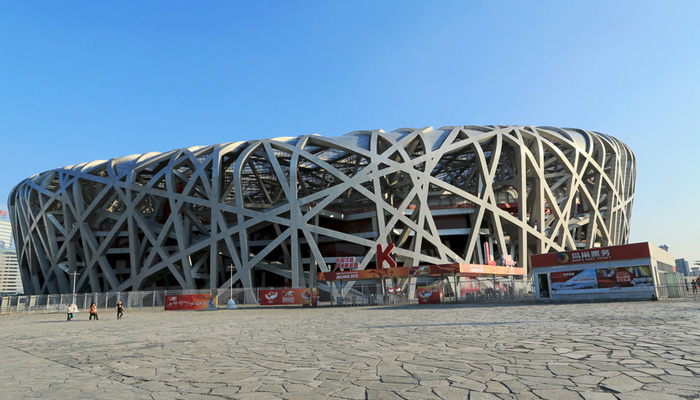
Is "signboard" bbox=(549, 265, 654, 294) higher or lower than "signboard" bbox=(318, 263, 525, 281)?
A: lower

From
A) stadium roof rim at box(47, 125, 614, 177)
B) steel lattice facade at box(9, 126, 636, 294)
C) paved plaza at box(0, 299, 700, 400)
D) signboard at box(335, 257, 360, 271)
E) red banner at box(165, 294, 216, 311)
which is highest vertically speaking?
stadium roof rim at box(47, 125, 614, 177)

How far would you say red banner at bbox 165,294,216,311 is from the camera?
36250 millimetres

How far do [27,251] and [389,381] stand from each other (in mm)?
73726

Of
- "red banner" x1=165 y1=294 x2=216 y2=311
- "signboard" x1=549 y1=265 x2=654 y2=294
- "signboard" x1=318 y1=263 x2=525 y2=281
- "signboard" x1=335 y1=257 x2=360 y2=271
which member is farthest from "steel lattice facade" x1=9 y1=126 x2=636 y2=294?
"signboard" x1=549 y1=265 x2=654 y2=294

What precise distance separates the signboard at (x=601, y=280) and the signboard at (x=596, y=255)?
613 millimetres

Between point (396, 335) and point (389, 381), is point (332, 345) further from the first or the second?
point (389, 381)

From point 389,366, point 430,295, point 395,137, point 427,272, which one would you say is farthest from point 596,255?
point 395,137

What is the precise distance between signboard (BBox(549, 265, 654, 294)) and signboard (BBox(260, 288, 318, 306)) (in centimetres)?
1869

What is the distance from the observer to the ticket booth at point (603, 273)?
25547 mm

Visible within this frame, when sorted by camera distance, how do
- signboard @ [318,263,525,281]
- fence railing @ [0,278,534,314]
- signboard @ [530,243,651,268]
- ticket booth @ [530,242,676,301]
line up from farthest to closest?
1. fence railing @ [0,278,534,314]
2. signboard @ [318,263,525,281]
3. signboard @ [530,243,651,268]
4. ticket booth @ [530,242,676,301]

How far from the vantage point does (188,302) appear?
36344mm

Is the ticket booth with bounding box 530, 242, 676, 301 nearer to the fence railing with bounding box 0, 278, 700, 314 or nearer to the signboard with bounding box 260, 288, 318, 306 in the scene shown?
the fence railing with bounding box 0, 278, 700, 314

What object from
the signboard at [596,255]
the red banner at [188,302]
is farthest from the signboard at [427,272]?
the red banner at [188,302]

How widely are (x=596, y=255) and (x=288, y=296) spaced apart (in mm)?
23621
